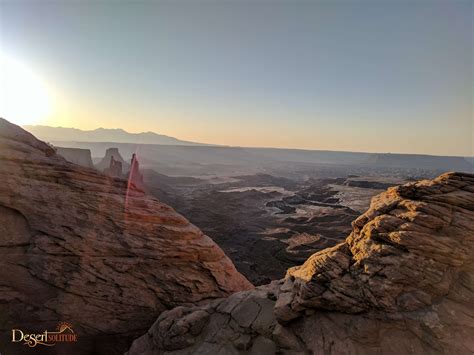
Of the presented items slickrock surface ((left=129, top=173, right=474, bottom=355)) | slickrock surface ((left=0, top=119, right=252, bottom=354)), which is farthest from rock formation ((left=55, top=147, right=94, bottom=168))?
slickrock surface ((left=129, top=173, right=474, bottom=355))

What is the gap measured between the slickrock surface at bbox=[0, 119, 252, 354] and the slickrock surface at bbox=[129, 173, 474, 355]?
3.87 meters

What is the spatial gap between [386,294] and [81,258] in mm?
13497

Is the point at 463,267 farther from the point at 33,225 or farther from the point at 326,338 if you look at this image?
the point at 33,225

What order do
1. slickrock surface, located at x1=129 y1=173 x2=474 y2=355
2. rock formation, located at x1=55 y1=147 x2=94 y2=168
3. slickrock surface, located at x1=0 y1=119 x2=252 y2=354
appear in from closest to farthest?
1. slickrock surface, located at x1=129 y1=173 x2=474 y2=355
2. slickrock surface, located at x1=0 y1=119 x2=252 y2=354
3. rock formation, located at x1=55 y1=147 x2=94 y2=168

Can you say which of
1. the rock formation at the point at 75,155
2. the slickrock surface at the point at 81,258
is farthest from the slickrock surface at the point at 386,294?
the rock formation at the point at 75,155

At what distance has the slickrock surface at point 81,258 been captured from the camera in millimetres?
14594

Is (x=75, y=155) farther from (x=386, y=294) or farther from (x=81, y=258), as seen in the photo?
(x=386, y=294)

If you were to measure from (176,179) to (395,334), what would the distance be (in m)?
123

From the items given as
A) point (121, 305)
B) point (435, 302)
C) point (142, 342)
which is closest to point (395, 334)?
point (435, 302)

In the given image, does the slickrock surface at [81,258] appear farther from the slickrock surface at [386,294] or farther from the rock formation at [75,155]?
the rock formation at [75,155]

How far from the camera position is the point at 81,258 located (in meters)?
15.2

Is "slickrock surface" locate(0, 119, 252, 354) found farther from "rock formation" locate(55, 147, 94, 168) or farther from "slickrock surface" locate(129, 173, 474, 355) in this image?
"rock formation" locate(55, 147, 94, 168)

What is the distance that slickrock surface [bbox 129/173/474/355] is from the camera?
9219mm

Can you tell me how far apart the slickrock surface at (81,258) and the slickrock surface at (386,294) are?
3.87 metres
